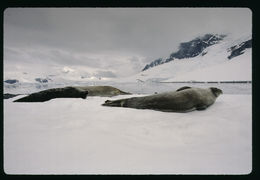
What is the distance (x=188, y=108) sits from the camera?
12.7 ft

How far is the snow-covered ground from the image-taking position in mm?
1622

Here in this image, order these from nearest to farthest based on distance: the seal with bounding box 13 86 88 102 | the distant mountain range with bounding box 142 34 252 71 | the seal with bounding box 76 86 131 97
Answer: the seal with bounding box 13 86 88 102
the seal with bounding box 76 86 131 97
the distant mountain range with bounding box 142 34 252 71

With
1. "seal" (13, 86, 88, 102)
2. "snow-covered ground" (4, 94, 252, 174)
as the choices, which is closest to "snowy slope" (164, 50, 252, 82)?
"seal" (13, 86, 88, 102)

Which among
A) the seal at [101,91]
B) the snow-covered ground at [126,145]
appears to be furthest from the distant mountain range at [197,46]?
the snow-covered ground at [126,145]

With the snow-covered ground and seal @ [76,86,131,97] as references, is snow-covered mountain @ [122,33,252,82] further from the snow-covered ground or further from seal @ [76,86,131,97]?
the snow-covered ground

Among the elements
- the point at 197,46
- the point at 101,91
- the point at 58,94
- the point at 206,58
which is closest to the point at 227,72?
the point at 206,58

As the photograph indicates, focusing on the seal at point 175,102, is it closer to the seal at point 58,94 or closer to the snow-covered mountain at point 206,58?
the seal at point 58,94

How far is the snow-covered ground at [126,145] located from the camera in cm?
162

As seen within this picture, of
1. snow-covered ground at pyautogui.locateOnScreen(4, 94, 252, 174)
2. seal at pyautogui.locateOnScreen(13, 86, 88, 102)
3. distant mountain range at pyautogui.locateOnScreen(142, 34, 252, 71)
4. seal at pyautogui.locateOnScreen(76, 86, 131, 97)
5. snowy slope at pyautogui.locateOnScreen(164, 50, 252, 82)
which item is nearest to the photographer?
snow-covered ground at pyautogui.locateOnScreen(4, 94, 252, 174)

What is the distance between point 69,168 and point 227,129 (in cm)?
201

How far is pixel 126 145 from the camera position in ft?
6.62

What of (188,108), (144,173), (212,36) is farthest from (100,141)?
(212,36)
